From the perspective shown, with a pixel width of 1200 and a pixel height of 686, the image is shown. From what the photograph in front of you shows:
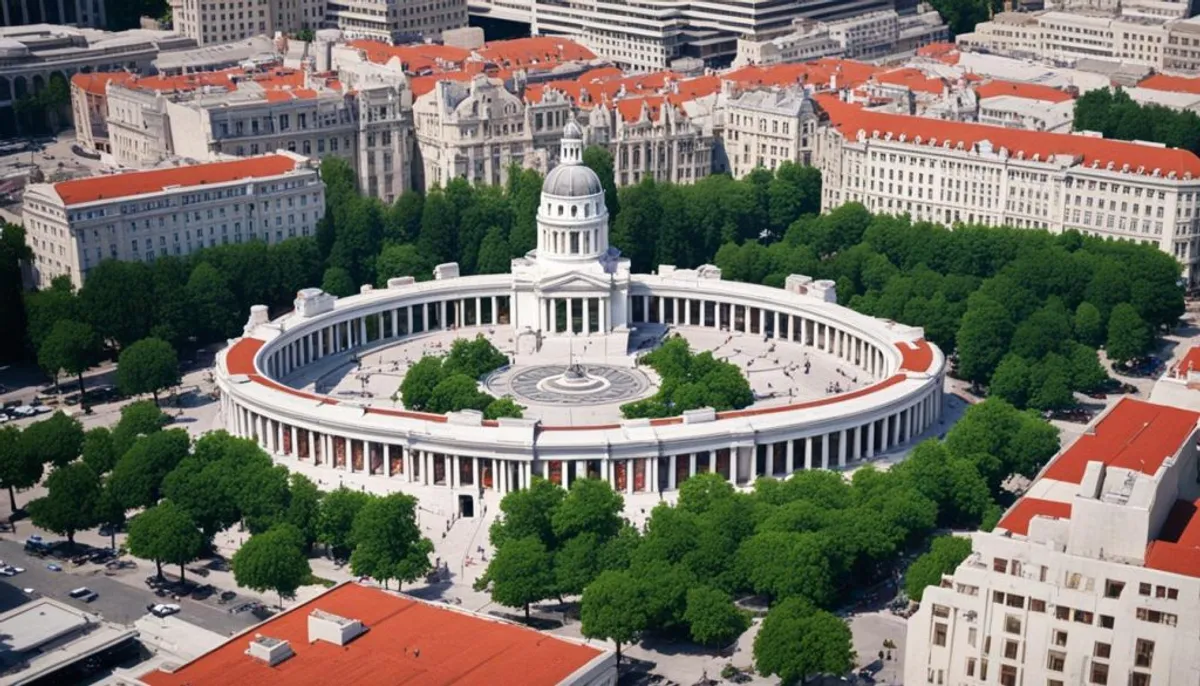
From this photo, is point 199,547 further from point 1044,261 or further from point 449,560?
point 1044,261

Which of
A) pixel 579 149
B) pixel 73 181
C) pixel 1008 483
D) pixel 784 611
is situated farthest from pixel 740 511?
pixel 73 181

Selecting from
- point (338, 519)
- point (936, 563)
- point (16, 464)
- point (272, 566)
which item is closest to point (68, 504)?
point (16, 464)

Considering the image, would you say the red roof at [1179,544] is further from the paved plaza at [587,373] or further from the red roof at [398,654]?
the paved plaza at [587,373]

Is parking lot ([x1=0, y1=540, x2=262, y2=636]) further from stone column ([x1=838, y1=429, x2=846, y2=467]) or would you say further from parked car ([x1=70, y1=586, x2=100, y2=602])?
stone column ([x1=838, y1=429, x2=846, y2=467])

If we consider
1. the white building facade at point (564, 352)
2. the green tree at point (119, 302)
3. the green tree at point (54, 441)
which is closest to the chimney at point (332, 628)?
the white building facade at point (564, 352)

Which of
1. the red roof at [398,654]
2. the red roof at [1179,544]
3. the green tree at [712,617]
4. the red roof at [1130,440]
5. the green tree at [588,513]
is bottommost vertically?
the green tree at [712,617]

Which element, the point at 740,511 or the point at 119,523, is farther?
the point at 119,523
